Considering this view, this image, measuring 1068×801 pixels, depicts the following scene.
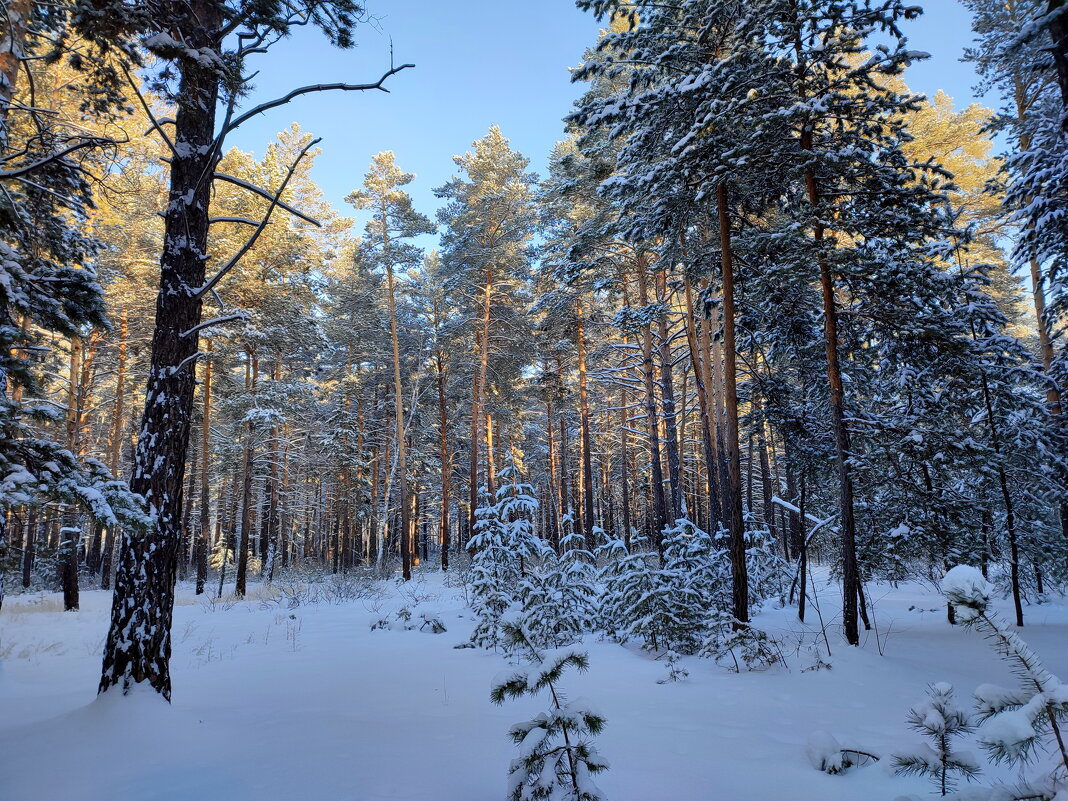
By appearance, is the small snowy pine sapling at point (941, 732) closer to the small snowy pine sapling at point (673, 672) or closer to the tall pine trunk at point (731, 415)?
the small snowy pine sapling at point (673, 672)

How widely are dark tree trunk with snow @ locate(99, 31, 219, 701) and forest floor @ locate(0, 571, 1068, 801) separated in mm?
404

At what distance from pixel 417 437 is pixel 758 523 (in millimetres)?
22159

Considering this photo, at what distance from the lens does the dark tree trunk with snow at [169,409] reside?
4.16 meters

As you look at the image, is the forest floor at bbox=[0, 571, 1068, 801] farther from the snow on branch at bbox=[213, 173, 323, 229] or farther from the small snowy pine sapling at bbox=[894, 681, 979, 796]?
the snow on branch at bbox=[213, 173, 323, 229]

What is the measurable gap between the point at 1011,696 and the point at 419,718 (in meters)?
4.03

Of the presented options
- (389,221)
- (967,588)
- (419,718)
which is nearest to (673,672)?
(419,718)

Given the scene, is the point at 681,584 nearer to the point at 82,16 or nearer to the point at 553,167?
the point at 82,16

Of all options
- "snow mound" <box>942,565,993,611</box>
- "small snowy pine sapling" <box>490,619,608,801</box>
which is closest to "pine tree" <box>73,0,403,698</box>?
"small snowy pine sapling" <box>490,619,608,801</box>

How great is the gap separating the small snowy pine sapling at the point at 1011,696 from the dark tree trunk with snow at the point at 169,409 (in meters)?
5.02

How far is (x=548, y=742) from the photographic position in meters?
2.55

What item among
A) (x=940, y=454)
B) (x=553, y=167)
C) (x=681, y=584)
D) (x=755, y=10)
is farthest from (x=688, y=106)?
(x=553, y=167)

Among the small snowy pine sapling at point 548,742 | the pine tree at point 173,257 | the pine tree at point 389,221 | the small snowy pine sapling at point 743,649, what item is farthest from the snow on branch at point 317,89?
the pine tree at point 389,221

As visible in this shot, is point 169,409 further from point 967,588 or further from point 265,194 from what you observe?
point 967,588

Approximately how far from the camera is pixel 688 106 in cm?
791
